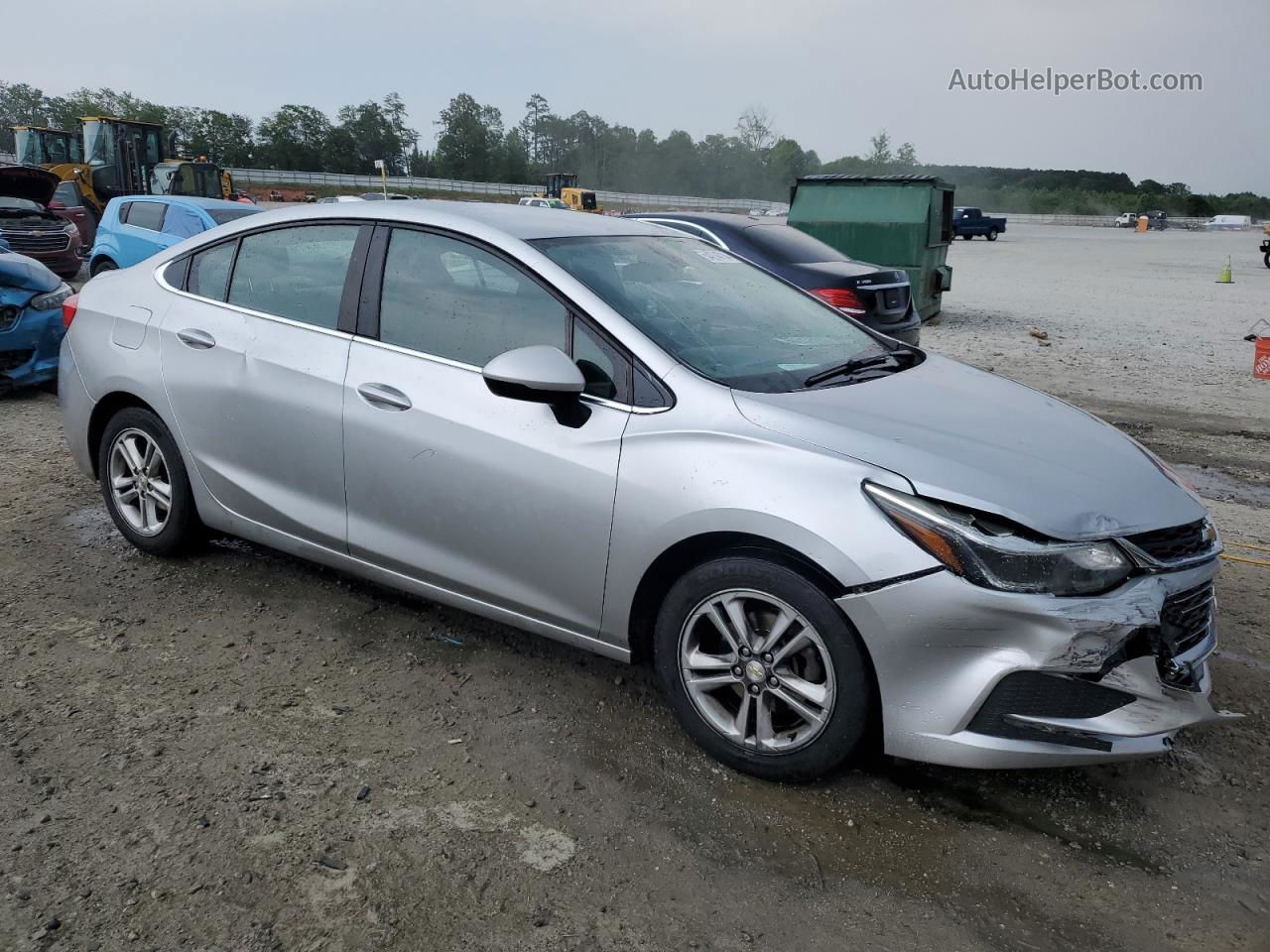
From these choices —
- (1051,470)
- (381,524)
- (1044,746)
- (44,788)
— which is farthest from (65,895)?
(1051,470)

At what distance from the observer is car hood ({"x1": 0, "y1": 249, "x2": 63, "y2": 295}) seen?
7688 millimetres

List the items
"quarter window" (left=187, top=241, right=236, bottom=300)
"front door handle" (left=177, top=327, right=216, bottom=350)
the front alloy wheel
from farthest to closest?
1. "quarter window" (left=187, top=241, right=236, bottom=300)
2. "front door handle" (left=177, top=327, right=216, bottom=350)
3. the front alloy wheel

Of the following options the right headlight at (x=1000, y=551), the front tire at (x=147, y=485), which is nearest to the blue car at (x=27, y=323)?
the front tire at (x=147, y=485)

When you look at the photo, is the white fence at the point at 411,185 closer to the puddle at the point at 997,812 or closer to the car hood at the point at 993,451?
the car hood at the point at 993,451

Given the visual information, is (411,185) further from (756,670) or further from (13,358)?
(756,670)

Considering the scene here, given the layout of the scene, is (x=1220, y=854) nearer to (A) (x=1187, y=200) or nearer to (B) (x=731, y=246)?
(B) (x=731, y=246)

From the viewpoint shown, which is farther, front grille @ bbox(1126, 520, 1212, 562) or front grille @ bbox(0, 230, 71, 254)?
front grille @ bbox(0, 230, 71, 254)

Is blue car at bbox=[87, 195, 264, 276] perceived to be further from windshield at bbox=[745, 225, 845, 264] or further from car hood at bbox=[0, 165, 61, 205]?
windshield at bbox=[745, 225, 845, 264]

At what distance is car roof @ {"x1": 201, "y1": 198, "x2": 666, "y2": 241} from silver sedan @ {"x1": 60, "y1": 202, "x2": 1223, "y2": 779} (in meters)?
0.02

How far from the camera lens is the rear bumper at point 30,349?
7719mm

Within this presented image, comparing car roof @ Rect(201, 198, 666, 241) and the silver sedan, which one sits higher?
car roof @ Rect(201, 198, 666, 241)

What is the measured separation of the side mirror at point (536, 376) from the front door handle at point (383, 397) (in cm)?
48

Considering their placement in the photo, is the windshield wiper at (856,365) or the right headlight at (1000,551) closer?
the right headlight at (1000,551)

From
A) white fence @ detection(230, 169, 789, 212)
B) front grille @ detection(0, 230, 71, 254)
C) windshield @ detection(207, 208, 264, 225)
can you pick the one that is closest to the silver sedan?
windshield @ detection(207, 208, 264, 225)
